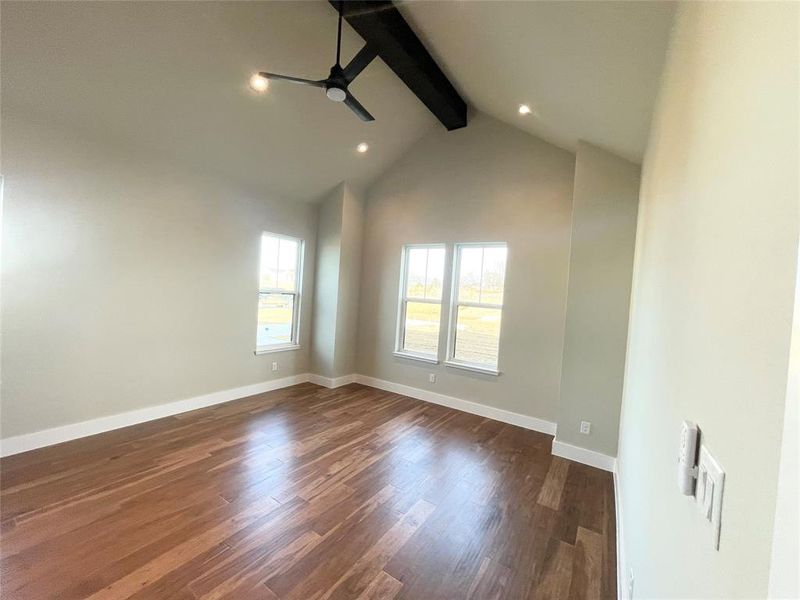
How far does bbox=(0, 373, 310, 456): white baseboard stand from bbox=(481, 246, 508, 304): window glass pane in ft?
10.4

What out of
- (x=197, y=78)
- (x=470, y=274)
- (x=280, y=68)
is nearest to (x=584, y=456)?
(x=470, y=274)

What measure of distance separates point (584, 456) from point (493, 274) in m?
2.15

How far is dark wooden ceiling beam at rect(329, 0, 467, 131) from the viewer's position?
258cm

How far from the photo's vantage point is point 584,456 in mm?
3109

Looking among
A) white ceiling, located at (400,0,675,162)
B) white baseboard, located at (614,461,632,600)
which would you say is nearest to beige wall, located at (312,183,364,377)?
white ceiling, located at (400,0,675,162)

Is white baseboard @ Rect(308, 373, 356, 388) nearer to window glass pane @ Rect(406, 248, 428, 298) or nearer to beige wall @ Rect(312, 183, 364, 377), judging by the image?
beige wall @ Rect(312, 183, 364, 377)

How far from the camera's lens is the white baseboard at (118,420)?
8.99 feet

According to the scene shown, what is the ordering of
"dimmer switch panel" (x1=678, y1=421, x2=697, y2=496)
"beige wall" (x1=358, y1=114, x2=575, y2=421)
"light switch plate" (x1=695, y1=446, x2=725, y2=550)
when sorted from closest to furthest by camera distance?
"light switch plate" (x1=695, y1=446, x2=725, y2=550) → "dimmer switch panel" (x1=678, y1=421, x2=697, y2=496) → "beige wall" (x1=358, y1=114, x2=575, y2=421)

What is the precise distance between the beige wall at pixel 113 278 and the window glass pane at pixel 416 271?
2064 millimetres

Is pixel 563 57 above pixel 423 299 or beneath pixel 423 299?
above

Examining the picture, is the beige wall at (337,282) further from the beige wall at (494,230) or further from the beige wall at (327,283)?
the beige wall at (494,230)

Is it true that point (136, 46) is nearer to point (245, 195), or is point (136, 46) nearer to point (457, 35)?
point (245, 195)

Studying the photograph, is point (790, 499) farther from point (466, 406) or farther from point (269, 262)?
point (269, 262)

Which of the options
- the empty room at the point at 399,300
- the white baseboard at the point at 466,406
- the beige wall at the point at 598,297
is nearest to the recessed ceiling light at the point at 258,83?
the empty room at the point at 399,300
